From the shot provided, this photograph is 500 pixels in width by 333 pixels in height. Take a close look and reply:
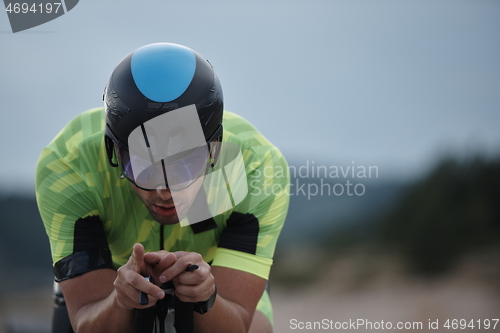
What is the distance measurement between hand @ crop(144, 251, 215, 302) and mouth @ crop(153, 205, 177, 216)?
35cm

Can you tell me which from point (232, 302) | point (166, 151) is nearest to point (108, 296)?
point (232, 302)

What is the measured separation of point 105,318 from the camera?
198 cm

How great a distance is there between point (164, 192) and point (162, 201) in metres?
0.06

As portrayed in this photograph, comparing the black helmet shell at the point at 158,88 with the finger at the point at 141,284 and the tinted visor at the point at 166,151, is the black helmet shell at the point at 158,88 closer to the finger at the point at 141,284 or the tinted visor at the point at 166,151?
the tinted visor at the point at 166,151

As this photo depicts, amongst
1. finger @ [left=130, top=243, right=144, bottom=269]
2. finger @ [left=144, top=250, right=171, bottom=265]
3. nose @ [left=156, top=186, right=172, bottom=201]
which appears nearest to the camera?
finger @ [left=130, top=243, right=144, bottom=269]

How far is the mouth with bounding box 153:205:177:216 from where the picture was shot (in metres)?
2.12

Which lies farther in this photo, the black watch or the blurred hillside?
the blurred hillside

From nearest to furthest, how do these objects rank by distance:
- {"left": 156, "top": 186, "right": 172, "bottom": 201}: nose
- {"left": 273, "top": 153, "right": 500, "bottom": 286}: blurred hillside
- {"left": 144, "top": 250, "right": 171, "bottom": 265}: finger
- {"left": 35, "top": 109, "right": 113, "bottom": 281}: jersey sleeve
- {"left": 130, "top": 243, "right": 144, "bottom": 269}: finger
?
{"left": 130, "top": 243, "right": 144, "bottom": 269}: finger
{"left": 144, "top": 250, "right": 171, "bottom": 265}: finger
{"left": 156, "top": 186, "right": 172, "bottom": 201}: nose
{"left": 35, "top": 109, "right": 113, "bottom": 281}: jersey sleeve
{"left": 273, "top": 153, "right": 500, "bottom": 286}: blurred hillside

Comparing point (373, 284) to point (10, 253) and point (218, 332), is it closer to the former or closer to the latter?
point (10, 253)

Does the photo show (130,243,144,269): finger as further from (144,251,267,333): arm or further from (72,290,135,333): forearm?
(72,290,135,333): forearm

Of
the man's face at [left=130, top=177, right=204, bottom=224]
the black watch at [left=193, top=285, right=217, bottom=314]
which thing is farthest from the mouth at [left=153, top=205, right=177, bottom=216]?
the black watch at [left=193, top=285, right=217, bottom=314]

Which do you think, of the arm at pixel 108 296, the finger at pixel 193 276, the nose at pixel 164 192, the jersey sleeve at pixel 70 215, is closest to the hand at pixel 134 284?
the arm at pixel 108 296

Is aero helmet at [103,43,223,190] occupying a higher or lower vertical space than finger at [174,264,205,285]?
higher

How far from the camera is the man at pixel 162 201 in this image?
1.92 metres
